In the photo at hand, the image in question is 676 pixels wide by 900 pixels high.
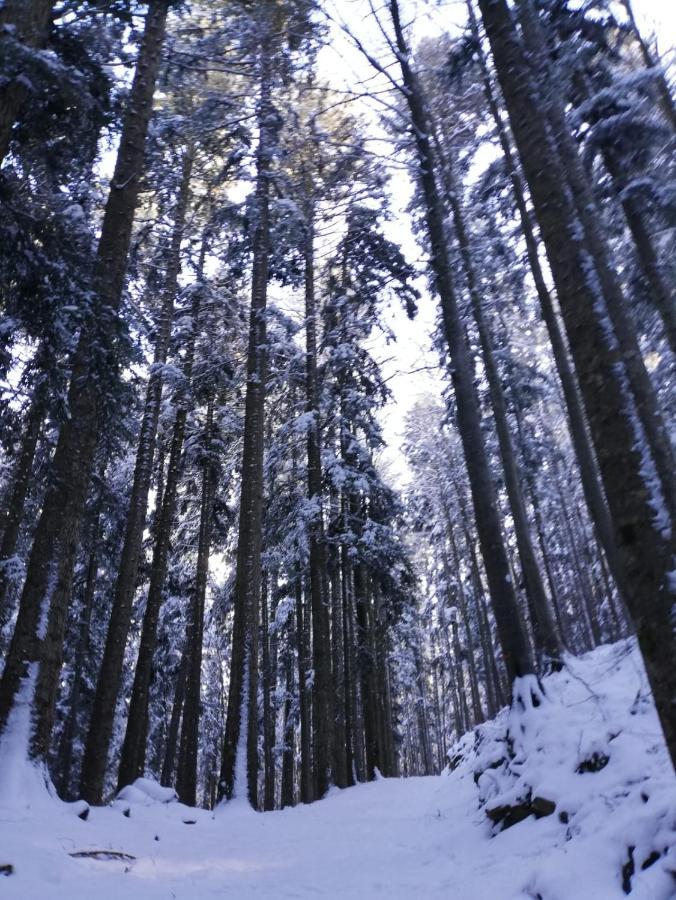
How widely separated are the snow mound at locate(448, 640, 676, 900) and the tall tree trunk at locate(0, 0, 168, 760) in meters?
4.89

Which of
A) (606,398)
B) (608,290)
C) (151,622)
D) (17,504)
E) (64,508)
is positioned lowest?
(606,398)

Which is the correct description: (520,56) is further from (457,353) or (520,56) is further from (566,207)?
(457,353)

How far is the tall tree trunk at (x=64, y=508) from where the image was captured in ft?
20.5

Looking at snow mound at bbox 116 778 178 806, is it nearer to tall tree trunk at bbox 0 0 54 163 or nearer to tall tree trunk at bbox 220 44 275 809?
tall tree trunk at bbox 220 44 275 809

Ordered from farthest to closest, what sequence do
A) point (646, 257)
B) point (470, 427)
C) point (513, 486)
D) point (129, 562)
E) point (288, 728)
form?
point (288, 728)
point (513, 486)
point (129, 562)
point (646, 257)
point (470, 427)

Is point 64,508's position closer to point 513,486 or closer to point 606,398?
point 606,398

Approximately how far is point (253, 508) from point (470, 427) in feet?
17.2

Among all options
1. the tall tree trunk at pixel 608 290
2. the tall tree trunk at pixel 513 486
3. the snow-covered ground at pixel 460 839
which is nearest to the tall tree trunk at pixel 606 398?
the tall tree trunk at pixel 608 290

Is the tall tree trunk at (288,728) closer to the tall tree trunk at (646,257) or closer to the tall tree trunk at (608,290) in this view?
the tall tree trunk at (646,257)

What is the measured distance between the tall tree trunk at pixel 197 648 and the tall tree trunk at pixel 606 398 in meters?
13.4

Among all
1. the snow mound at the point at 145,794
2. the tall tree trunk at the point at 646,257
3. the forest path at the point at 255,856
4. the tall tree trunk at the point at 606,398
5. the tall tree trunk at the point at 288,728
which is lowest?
the forest path at the point at 255,856

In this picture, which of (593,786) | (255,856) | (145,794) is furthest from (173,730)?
(593,786)

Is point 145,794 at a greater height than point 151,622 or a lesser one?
lesser

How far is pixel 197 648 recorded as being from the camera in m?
15.3
